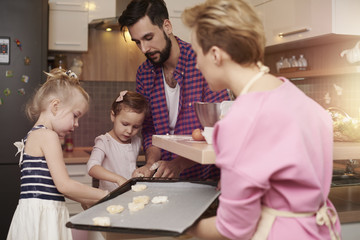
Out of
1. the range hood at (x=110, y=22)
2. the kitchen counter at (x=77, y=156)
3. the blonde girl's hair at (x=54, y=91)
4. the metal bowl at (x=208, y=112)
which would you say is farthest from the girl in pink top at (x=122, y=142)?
the range hood at (x=110, y=22)

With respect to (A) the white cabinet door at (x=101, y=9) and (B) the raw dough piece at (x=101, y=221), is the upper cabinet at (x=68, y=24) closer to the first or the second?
(A) the white cabinet door at (x=101, y=9)

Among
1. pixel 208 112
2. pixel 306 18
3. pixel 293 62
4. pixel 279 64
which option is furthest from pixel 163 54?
pixel 279 64

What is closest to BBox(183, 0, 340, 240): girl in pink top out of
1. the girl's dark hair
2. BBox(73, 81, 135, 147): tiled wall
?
the girl's dark hair

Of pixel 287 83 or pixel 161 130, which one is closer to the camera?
pixel 287 83

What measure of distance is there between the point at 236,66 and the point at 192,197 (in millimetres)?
484

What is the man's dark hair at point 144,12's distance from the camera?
172cm

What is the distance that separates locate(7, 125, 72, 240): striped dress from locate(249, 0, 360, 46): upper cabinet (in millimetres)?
1712

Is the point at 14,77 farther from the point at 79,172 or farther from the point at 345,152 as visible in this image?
the point at 345,152

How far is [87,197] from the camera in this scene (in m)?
1.39

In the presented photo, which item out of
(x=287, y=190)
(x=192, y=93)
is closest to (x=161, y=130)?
(x=192, y=93)

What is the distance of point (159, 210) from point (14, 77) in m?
2.18

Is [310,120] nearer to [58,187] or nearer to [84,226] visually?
[84,226]

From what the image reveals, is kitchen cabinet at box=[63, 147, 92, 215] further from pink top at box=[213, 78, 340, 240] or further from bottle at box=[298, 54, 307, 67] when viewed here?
pink top at box=[213, 78, 340, 240]

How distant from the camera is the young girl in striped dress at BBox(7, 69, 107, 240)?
1387 millimetres
